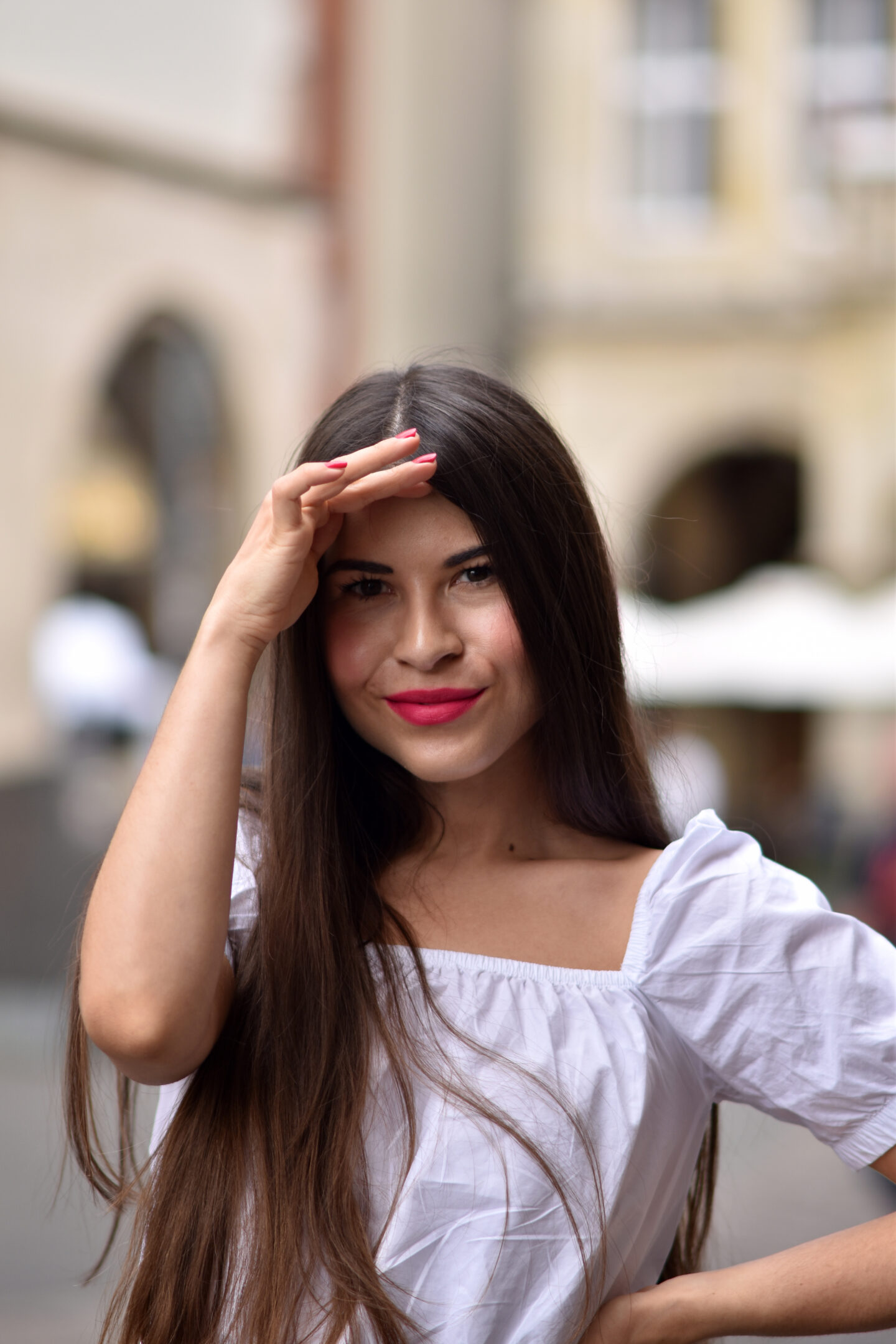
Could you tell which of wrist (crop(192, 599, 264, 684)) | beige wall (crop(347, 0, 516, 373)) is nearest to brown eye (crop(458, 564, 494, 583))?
wrist (crop(192, 599, 264, 684))

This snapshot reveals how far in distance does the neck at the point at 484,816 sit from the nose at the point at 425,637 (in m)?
0.23

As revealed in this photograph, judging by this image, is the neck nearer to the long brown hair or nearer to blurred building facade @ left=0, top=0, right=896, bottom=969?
the long brown hair

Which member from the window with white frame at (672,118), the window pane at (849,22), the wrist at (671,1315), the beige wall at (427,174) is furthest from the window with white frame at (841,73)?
the wrist at (671,1315)

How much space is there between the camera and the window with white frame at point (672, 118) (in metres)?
12.4

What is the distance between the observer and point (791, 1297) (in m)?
1.44

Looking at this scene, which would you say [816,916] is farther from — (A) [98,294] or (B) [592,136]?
(B) [592,136]

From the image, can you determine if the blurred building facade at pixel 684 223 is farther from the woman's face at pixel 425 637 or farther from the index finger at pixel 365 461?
the index finger at pixel 365 461

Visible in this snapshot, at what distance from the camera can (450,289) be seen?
13867 millimetres

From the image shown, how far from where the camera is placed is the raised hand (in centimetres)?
141

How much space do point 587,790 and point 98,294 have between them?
390 inches

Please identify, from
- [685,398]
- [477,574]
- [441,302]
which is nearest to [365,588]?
[477,574]

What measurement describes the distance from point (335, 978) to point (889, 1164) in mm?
587

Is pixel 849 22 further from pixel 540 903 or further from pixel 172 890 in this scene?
pixel 172 890

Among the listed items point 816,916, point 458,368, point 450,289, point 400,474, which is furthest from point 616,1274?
point 450,289
